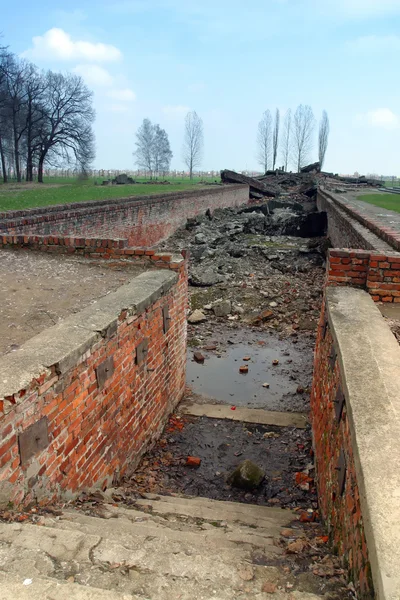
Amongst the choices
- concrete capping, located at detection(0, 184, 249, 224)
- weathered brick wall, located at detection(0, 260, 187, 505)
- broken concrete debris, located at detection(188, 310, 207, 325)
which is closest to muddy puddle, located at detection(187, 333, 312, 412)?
broken concrete debris, located at detection(188, 310, 207, 325)

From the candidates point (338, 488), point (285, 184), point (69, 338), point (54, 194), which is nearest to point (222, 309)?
point (69, 338)

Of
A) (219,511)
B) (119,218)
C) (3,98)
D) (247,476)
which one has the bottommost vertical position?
(247,476)

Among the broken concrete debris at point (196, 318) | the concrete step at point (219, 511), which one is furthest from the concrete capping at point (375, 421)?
the broken concrete debris at point (196, 318)

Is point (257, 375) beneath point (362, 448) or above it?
beneath

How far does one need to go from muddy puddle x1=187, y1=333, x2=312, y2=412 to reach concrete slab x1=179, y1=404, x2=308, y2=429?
0.93 ft

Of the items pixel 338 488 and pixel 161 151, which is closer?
pixel 338 488

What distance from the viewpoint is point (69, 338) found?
3.22m

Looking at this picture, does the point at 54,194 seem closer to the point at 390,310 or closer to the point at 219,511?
the point at 390,310

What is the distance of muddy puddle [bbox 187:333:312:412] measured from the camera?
666cm

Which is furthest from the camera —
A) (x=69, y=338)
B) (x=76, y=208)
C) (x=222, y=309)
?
(x=76, y=208)

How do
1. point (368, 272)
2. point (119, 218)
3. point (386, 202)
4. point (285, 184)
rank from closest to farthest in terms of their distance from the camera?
1. point (368, 272)
2. point (119, 218)
3. point (386, 202)
4. point (285, 184)

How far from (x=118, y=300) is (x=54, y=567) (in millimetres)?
2570

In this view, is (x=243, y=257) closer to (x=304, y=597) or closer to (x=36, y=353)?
(x=36, y=353)

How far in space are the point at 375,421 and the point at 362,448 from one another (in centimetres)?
26
